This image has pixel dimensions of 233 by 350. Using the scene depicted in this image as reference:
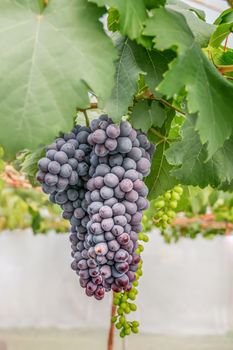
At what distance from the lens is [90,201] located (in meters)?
0.80

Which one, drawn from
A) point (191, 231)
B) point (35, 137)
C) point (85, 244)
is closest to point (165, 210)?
point (85, 244)

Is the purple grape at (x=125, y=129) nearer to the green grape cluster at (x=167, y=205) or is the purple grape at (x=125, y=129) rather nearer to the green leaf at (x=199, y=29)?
the green leaf at (x=199, y=29)

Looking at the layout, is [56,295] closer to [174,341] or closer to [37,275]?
[37,275]

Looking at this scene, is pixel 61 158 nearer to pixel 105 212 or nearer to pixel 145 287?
pixel 105 212

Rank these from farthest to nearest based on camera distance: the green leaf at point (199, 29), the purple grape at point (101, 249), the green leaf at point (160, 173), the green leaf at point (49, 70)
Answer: the green leaf at point (160, 173) < the green leaf at point (199, 29) < the purple grape at point (101, 249) < the green leaf at point (49, 70)

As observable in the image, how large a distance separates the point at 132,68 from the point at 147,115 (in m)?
0.08

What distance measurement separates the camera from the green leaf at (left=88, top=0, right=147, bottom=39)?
70 centimetres

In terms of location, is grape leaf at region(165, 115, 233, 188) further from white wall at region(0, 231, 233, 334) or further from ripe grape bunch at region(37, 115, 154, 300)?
white wall at region(0, 231, 233, 334)

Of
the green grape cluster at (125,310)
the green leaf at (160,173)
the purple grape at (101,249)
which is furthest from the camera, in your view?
the green grape cluster at (125,310)

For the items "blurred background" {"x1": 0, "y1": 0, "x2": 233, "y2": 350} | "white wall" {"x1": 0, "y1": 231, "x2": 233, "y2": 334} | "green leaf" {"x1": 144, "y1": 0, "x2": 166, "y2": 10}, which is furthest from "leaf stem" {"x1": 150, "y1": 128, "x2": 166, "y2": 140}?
"white wall" {"x1": 0, "y1": 231, "x2": 233, "y2": 334}

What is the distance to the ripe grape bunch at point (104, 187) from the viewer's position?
0.78 meters

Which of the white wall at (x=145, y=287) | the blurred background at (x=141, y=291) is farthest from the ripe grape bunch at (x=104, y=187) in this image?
the white wall at (x=145, y=287)

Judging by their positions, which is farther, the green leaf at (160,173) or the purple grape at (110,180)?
the green leaf at (160,173)

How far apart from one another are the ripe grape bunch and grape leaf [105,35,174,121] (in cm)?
3
